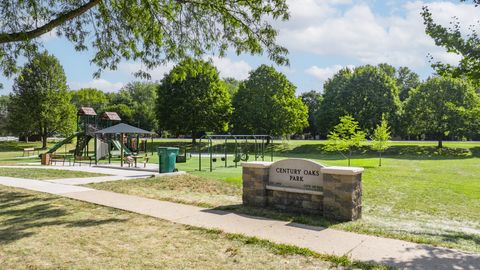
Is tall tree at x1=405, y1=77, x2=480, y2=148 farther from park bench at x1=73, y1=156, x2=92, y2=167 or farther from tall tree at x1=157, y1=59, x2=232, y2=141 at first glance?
park bench at x1=73, y1=156, x2=92, y2=167

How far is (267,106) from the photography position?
1770 inches

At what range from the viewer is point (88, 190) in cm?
1155

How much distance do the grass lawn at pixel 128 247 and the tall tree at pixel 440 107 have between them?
40635 mm

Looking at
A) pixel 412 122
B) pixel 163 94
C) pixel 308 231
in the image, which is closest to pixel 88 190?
pixel 308 231

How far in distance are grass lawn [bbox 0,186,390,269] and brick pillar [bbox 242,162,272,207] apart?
239 centimetres

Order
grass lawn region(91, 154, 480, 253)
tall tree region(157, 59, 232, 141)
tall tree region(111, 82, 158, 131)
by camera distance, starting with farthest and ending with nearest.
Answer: tall tree region(111, 82, 158, 131), tall tree region(157, 59, 232, 141), grass lawn region(91, 154, 480, 253)

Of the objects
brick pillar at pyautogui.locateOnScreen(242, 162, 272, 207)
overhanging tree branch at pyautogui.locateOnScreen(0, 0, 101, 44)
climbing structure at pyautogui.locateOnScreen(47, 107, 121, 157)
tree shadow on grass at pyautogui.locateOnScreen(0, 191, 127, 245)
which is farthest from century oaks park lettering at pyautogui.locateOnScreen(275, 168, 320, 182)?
climbing structure at pyautogui.locateOnScreen(47, 107, 121, 157)

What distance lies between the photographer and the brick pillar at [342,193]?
7457mm

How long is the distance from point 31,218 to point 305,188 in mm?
5617

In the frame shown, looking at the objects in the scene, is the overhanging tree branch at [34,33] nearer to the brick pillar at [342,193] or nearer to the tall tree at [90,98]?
the brick pillar at [342,193]

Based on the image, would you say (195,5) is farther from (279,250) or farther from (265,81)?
(265,81)

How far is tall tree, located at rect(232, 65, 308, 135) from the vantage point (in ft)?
147

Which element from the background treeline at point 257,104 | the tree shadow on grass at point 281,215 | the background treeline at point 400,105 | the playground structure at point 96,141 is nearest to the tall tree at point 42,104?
the background treeline at point 257,104

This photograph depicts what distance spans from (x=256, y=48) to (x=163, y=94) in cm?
3705
